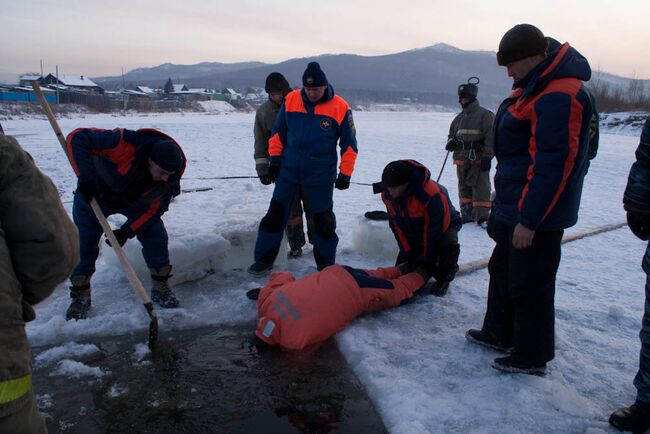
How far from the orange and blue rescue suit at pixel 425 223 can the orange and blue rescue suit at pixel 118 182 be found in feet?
5.54

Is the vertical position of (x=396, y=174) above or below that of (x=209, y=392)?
above

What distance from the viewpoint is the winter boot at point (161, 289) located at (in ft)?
12.4

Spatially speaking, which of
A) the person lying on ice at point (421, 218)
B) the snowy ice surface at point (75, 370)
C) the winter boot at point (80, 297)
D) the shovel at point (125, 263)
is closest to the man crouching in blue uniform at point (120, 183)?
the winter boot at point (80, 297)

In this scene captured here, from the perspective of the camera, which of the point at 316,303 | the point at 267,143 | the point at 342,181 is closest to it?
the point at 316,303

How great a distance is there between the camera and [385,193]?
13.0 ft

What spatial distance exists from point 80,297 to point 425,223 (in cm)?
263

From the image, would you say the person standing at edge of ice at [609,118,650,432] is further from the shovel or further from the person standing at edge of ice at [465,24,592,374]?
the shovel

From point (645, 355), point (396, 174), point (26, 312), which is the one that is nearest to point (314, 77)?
point (396, 174)

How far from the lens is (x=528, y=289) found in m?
2.66

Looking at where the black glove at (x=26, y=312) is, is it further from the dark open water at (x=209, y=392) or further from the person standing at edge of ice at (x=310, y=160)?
the person standing at edge of ice at (x=310, y=160)

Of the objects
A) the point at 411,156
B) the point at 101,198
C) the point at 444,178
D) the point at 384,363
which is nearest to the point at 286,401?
the point at 384,363

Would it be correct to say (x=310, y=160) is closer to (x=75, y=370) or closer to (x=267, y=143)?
(x=267, y=143)

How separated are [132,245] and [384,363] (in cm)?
231

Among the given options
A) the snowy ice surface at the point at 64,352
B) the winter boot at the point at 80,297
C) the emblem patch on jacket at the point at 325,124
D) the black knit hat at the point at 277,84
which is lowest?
the snowy ice surface at the point at 64,352
